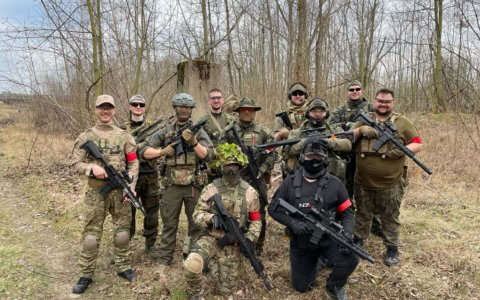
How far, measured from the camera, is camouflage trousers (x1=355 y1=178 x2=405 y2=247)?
4.93 metres

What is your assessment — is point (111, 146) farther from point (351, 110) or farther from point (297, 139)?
point (351, 110)

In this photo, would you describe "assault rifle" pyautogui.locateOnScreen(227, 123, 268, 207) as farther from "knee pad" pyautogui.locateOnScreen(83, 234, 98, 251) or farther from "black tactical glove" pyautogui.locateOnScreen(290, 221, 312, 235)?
"knee pad" pyautogui.locateOnScreen(83, 234, 98, 251)

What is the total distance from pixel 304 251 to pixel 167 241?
1.94m

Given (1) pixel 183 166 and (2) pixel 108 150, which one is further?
(1) pixel 183 166

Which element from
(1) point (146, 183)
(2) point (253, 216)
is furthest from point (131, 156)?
(2) point (253, 216)

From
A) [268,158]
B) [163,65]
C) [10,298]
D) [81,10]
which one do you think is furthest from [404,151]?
[163,65]

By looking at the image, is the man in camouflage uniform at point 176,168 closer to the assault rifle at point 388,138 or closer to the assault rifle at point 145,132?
the assault rifle at point 145,132

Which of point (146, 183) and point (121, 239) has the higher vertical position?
Result: point (146, 183)

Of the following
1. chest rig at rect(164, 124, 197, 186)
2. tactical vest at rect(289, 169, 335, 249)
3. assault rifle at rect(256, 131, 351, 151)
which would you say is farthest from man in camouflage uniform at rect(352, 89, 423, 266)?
chest rig at rect(164, 124, 197, 186)

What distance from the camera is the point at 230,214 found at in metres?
4.30

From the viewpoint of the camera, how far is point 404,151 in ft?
A: 15.1

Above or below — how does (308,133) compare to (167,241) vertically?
above

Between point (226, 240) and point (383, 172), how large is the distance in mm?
2325

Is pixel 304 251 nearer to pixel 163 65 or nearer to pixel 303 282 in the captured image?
pixel 303 282
